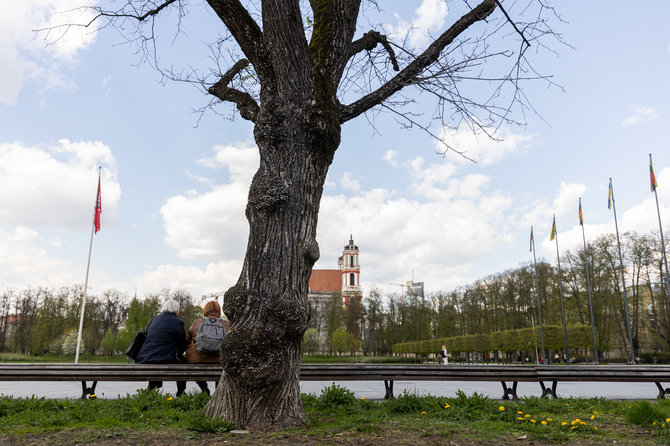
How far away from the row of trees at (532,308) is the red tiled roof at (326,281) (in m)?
34.0

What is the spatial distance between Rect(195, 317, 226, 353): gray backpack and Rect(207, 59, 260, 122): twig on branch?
282cm

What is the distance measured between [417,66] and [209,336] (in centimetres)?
441

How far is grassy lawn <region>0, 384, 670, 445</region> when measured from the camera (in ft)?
11.5

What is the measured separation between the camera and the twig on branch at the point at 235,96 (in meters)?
5.24

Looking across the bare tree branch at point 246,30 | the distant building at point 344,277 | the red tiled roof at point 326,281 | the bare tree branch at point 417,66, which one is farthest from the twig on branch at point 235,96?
the red tiled roof at point 326,281

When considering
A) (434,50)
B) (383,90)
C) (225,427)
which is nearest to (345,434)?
(225,427)

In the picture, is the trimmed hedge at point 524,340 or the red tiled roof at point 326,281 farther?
the red tiled roof at point 326,281

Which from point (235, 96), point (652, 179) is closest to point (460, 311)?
point (652, 179)

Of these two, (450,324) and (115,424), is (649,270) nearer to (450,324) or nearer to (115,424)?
(450,324)

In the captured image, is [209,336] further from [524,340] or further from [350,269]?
[350,269]

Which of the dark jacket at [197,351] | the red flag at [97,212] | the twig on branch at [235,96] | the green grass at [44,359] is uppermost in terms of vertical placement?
the red flag at [97,212]

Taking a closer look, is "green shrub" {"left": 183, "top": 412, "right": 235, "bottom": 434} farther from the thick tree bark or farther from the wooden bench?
the wooden bench

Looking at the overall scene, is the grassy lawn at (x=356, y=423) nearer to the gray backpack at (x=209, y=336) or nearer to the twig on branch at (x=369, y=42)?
the gray backpack at (x=209, y=336)

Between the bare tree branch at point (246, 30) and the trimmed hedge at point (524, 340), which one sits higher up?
the bare tree branch at point (246, 30)
